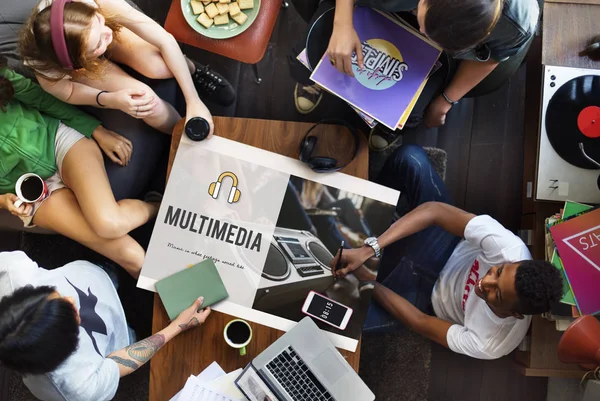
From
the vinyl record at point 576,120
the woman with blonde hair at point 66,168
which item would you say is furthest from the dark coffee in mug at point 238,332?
Answer: the vinyl record at point 576,120

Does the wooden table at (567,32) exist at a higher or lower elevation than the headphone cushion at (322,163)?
higher

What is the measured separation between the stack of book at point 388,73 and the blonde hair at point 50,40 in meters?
0.64

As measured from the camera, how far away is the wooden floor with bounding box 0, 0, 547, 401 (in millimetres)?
1796

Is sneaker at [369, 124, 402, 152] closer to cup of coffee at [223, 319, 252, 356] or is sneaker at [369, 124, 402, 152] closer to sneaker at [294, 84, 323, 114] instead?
sneaker at [294, 84, 323, 114]

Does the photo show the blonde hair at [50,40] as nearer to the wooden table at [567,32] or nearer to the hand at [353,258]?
the hand at [353,258]

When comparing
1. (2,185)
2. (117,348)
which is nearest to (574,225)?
(117,348)

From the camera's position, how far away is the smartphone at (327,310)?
1.27 m

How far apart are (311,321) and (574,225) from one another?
2.65 ft

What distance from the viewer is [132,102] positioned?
139 cm

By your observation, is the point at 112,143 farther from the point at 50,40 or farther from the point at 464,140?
the point at 464,140

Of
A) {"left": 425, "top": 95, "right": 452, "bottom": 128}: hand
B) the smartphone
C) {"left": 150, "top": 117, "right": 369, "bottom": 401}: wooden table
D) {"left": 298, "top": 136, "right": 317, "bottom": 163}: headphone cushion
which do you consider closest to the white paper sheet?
{"left": 150, "top": 117, "right": 369, "bottom": 401}: wooden table

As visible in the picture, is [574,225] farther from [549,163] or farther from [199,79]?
[199,79]

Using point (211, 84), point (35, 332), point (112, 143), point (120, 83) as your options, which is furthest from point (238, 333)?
point (211, 84)

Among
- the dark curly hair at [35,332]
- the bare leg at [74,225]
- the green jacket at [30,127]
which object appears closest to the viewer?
the dark curly hair at [35,332]
